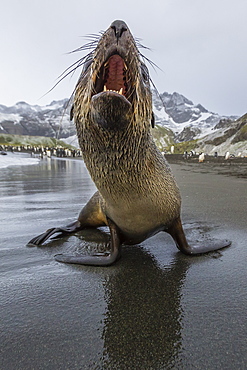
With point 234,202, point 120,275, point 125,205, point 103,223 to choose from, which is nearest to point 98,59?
point 125,205

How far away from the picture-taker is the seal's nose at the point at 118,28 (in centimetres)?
198

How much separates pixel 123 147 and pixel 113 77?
0.59 meters

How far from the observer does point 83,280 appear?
2.28 meters

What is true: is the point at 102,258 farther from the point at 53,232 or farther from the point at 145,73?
the point at 145,73

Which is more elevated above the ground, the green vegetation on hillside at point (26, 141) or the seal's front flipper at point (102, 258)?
the green vegetation on hillside at point (26, 141)

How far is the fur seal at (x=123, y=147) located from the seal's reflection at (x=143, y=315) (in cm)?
36

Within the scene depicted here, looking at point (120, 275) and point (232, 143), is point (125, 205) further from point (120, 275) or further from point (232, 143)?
point (232, 143)

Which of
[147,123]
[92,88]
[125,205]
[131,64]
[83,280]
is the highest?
[131,64]

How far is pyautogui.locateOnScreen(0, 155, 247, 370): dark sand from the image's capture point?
138cm

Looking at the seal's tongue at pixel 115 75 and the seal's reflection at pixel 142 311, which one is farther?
the seal's tongue at pixel 115 75

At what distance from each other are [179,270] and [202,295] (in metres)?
0.44

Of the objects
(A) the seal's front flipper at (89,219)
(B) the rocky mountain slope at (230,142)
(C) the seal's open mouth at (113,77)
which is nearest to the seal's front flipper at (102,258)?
(A) the seal's front flipper at (89,219)

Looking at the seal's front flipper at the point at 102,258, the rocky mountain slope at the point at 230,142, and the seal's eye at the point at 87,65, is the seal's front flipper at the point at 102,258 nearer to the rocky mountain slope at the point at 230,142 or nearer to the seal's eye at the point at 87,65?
the seal's eye at the point at 87,65

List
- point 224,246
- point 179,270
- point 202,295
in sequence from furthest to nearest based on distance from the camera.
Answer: point 224,246 < point 179,270 < point 202,295
